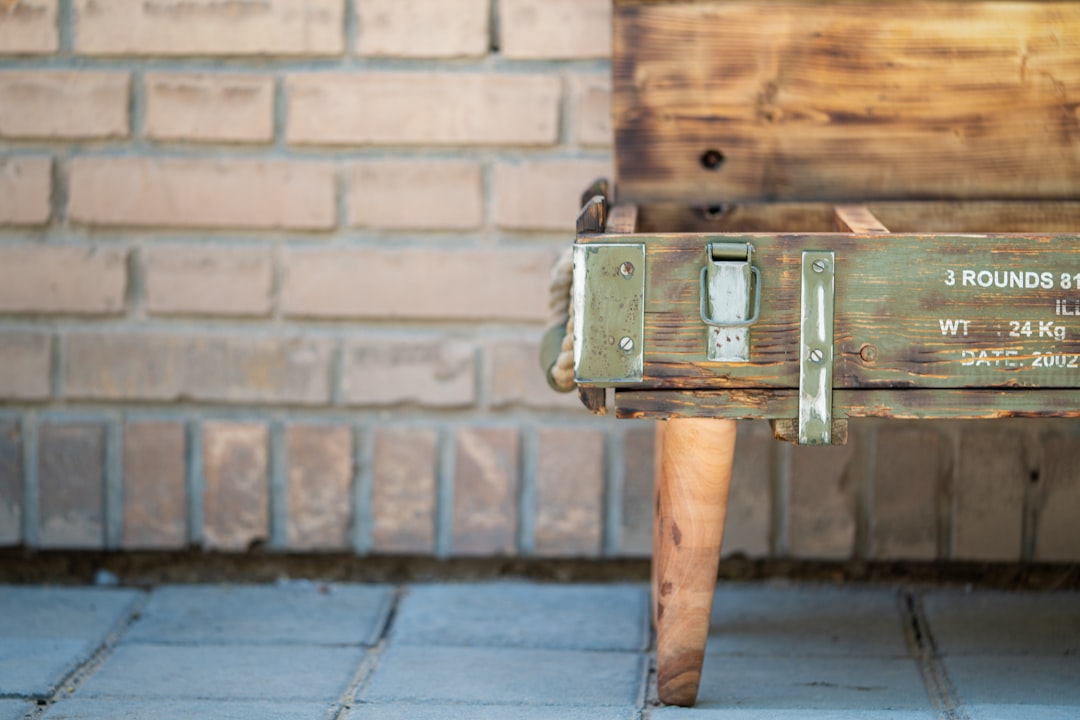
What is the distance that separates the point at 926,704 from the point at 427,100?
1.40 meters

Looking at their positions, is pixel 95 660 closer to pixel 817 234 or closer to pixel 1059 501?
pixel 817 234

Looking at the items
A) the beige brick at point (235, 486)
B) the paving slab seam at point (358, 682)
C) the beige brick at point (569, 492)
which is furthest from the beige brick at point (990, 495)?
the beige brick at point (235, 486)

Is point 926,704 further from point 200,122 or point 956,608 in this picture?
point 200,122

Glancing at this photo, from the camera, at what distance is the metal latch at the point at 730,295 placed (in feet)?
5.51

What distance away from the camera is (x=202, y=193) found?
99.0 inches

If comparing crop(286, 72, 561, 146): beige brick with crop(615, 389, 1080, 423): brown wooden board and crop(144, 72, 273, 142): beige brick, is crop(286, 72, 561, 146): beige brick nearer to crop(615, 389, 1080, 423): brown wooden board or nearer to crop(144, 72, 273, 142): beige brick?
crop(144, 72, 273, 142): beige brick

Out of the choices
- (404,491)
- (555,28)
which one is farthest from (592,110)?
(404,491)

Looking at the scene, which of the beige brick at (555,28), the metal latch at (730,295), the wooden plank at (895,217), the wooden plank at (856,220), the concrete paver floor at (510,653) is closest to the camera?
the metal latch at (730,295)

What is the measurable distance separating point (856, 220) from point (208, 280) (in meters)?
1.26

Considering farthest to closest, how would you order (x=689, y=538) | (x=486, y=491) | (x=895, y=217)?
(x=486, y=491) < (x=895, y=217) < (x=689, y=538)

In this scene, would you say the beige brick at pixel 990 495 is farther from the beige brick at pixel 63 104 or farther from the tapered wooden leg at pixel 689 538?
the beige brick at pixel 63 104

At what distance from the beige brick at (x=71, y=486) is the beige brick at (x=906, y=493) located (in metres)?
1.54

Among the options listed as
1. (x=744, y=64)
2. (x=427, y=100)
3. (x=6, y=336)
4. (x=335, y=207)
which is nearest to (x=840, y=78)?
(x=744, y=64)

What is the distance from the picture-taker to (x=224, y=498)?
2576 millimetres
